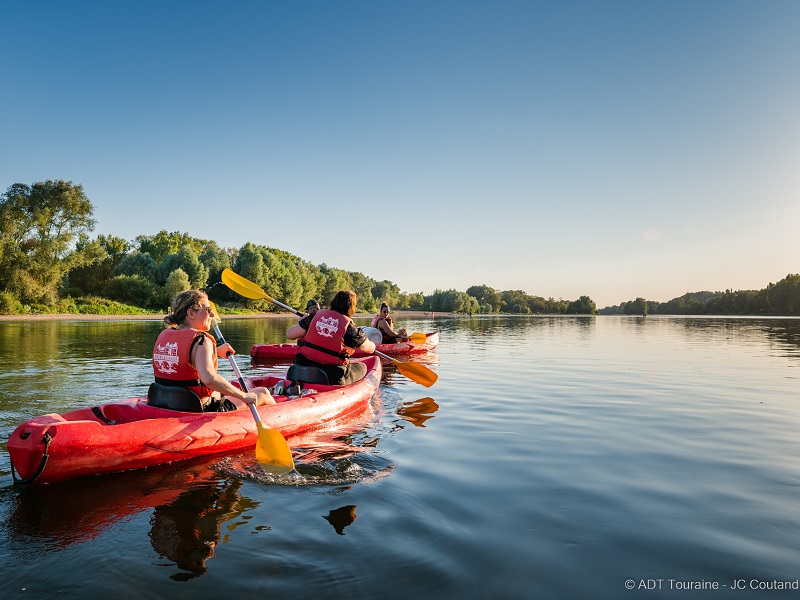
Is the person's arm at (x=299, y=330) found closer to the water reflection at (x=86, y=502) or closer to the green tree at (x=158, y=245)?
the water reflection at (x=86, y=502)

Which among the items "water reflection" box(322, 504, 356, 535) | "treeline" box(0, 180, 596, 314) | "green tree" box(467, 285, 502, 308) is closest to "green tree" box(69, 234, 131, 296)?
"treeline" box(0, 180, 596, 314)

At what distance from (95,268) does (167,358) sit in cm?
6251

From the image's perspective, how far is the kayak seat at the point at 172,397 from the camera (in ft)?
19.0

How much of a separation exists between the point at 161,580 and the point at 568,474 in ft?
13.1

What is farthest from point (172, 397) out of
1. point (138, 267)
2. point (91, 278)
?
point (91, 278)

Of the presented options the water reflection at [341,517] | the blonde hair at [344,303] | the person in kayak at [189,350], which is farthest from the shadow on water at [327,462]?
the blonde hair at [344,303]

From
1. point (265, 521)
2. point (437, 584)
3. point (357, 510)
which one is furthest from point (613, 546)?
point (265, 521)

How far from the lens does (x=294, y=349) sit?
50.5ft

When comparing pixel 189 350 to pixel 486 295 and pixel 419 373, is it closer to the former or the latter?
pixel 419 373

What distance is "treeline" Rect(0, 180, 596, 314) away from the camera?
39.6 meters

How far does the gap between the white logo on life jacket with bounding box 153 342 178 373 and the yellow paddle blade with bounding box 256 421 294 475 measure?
45.1 inches

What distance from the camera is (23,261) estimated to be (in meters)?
39.1

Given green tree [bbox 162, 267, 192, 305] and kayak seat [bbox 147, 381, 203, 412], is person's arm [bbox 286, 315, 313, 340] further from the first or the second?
green tree [bbox 162, 267, 192, 305]

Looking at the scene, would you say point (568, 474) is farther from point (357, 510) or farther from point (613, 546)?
point (357, 510)
